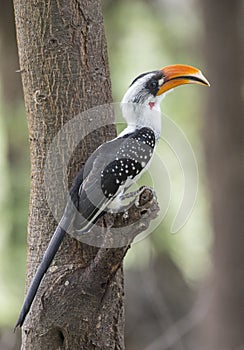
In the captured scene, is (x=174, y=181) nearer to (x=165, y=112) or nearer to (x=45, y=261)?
(x=165, y=112)

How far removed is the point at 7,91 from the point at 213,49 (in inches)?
78.0

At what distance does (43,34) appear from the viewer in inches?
102

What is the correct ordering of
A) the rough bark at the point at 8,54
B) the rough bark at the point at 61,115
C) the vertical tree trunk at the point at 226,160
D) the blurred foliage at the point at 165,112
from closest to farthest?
the rough bark at the point at 61,115 → the vertical tree trunk at the point at 226,160 → the blurred foliage at the point at 165,112 → the rough bark at the point at 8,54

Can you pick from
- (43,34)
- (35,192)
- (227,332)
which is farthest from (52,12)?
(227,332)

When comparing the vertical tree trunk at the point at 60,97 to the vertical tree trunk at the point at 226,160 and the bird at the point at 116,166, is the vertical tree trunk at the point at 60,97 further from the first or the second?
the vertical tree trunk at the point at 226,160

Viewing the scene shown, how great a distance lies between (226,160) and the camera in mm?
5219

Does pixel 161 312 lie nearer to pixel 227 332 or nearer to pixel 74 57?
pixel 227 332

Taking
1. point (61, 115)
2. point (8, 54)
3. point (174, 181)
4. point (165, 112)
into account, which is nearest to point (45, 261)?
point (61, 115)

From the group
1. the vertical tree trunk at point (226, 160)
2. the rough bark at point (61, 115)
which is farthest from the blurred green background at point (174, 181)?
the rough bark at point (61, 115)

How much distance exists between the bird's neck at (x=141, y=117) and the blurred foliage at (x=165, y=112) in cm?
254

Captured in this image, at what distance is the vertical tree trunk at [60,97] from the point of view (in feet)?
8.19

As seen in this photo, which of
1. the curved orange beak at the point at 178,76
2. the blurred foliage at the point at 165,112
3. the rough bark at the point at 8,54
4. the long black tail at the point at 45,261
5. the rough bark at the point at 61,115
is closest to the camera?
the long black tail at the point at 45,261

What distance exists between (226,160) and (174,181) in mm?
410

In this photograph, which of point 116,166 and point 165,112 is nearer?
point 116,166
